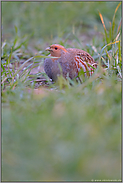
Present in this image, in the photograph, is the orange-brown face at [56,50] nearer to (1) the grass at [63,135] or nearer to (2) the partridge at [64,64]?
(2) the partridge at [64,64]

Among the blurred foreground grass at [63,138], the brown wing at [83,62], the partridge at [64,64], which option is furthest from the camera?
the brown wing at [83,62]

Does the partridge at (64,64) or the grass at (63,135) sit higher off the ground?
the partridge at (64,64)

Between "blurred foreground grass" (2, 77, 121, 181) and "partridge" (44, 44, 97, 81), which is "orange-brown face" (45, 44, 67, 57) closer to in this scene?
"partridge" (44, 44, 97, 81)

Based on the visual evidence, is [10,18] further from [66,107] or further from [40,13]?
[66,107]

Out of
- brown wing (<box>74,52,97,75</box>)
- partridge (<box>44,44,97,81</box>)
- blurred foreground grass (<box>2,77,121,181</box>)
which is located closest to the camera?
blurred foreground grass (<box>2,77,121,181</box>)

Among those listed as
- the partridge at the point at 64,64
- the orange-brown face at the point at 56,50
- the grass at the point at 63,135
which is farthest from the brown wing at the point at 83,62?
the grass at the point at 63,135

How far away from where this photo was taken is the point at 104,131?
276cm

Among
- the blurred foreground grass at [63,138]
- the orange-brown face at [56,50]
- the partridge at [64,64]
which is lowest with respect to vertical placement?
the blurred foreground grass at [63,138]

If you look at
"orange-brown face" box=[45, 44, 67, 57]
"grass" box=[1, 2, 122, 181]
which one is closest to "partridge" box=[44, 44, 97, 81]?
"orange-brown face" box=[45, 44, 67, 57]

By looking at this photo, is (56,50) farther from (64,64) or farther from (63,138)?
(63,138)

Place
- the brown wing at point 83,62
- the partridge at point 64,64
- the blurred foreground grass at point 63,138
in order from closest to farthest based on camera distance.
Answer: the blurred foreground grass at point 63,138 < the partridge at point 64,64 < the brown wing at point 83,62

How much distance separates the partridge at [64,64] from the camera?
14.1 ft

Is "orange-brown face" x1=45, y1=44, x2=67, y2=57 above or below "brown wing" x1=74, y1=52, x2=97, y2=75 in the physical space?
above

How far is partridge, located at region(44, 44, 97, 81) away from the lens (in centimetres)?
429
